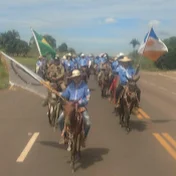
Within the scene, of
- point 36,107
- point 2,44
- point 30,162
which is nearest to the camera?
point 30,162

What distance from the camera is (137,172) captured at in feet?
29.5

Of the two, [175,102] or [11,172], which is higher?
[11,172]

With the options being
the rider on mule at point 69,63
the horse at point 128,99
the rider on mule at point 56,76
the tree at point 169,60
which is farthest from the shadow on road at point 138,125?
the tree at point 169,60

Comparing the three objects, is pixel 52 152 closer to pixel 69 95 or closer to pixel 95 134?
pixel 69 95

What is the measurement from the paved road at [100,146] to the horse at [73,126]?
0.44 meters

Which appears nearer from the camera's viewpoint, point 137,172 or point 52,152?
point 137,172

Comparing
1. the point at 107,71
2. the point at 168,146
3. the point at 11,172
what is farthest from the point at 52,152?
the point at 107,71

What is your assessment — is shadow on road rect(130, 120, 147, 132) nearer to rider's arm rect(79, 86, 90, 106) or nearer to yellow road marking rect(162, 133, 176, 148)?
yellow road marking rect(162, 133, 176, 148)

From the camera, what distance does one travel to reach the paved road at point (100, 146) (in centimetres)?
921

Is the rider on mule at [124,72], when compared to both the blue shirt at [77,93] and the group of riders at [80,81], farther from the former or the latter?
the blue shirt at [77,93]

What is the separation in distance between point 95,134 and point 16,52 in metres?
84.9

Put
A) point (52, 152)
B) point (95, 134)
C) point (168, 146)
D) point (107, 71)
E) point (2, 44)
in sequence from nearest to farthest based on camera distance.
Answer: point (52, 152) → point (168, 146) → point (95, 134) → point (107, 71) → point (2, 44)

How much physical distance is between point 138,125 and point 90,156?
14.8ft

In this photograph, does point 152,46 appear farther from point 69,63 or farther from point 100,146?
point 69,63
